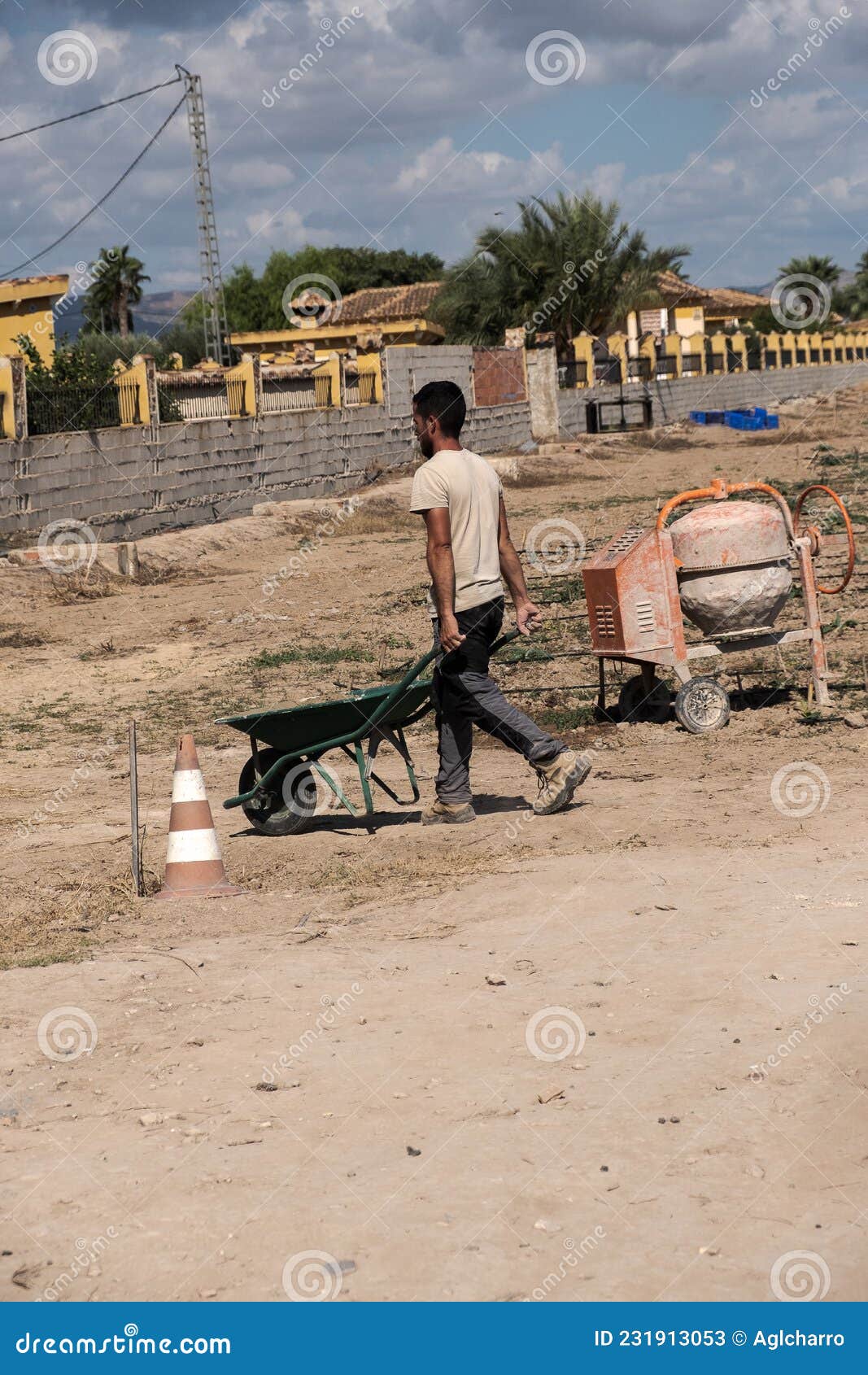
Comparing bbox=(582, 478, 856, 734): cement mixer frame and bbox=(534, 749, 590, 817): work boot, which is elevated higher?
bbox=(582, 478, 856, 734): cement mixer frame

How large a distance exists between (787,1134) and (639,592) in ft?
16.5

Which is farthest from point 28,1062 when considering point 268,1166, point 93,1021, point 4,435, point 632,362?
point 632,362

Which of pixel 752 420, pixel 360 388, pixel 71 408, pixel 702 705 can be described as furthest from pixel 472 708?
pixel 752 420

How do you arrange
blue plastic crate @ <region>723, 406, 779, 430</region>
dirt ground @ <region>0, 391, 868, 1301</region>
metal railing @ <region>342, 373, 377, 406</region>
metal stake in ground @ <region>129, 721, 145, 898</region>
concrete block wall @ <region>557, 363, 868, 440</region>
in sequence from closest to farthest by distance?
dirt ground @ <region>0, 391, 868, 1301</region> → metal stake in ground @ <region>129, 721, 145, 898</region> → metal railing @ <region>342, 373, 377, 406</region> → concrete block wall @ <region>557, 363, 868, 440</region> → blue plastic crate @ <region>723, 406, 779, 430</region>

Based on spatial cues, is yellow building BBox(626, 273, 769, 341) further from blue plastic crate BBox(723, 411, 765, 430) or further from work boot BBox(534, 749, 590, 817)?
work boot BBox(534, 749, 590, 817)

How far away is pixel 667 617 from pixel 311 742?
252cm

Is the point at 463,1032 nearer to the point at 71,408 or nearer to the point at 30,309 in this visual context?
the point at 71,408

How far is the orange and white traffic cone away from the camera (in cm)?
620

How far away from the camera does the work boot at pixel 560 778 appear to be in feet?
22.2

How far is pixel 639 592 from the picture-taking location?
8477mm

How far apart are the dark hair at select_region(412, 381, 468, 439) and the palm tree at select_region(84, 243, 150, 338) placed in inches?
2790

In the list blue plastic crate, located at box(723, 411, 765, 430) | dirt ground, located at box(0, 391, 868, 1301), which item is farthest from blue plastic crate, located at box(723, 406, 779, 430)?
dirt ground, located at box(0, 391, 868, 1301)
